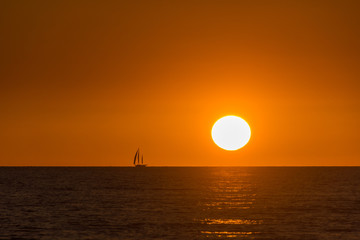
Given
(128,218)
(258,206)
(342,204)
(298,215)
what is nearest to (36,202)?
(128,218)

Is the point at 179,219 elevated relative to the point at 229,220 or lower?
elevated

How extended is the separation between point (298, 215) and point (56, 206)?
128ft

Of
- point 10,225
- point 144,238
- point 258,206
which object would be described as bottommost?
point 144,238

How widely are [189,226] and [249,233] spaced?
9078mm

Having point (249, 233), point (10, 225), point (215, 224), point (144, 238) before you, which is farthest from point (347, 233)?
point (10, 225)

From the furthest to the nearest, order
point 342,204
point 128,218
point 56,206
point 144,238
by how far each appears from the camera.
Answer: point 342,204
point 56,206
point 128,218
point 144,238

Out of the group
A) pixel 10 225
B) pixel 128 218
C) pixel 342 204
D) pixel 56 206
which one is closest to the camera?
pixel 10 225

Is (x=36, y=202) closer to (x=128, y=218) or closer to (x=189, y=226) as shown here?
(x=128, y=218)

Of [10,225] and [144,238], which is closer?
[144,238]

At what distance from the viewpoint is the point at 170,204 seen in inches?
3856

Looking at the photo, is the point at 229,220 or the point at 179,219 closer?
the point at 229,220

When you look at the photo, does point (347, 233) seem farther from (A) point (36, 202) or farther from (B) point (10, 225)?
(A) point (36, 202)

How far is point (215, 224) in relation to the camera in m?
68.8

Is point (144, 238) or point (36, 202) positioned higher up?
point (36, 202)
